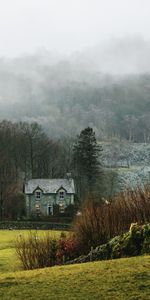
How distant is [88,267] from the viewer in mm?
17656

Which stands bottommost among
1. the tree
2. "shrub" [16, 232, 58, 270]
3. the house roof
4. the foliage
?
"shrub" [16, 232, 58, 270]

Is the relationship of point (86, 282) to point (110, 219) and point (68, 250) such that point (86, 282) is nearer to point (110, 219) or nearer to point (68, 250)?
point (68, 250)

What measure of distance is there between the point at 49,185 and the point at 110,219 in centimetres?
6626

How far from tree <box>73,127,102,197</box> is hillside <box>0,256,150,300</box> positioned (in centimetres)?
7656

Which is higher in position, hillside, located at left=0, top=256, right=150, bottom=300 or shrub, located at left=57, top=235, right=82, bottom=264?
hillside, located at left=0, top=256, right=150, bottom=300

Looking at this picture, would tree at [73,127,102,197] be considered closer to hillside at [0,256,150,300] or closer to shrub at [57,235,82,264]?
shrub at [57,235,82,264]

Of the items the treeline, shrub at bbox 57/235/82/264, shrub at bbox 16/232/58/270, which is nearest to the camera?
Answer: shrub at bbox 16/232/58/270

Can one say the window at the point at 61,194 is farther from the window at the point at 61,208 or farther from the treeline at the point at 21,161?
the treeline at the point at 21,161

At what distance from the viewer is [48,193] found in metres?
95.2

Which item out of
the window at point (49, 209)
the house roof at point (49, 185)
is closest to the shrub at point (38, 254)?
the house roof at point (49, 185)

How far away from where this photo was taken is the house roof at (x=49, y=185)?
94125 mm

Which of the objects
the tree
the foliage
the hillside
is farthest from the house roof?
the hillside

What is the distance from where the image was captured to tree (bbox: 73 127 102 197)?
9594 cm

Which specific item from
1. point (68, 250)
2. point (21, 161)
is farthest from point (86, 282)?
point (21, 161)
